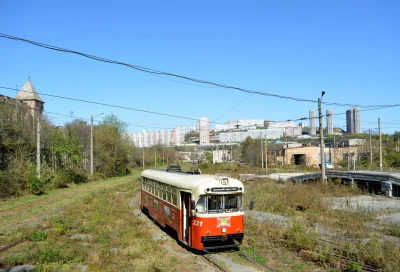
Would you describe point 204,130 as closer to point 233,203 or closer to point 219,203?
point 233,203

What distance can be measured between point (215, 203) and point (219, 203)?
172mm

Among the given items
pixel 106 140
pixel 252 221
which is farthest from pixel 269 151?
pixel 252 221

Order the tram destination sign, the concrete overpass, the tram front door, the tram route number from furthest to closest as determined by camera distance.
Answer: the concrete overpass → the tram front door → the tram destination sign → the tram route number

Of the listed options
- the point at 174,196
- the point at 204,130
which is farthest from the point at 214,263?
the point at 204,130

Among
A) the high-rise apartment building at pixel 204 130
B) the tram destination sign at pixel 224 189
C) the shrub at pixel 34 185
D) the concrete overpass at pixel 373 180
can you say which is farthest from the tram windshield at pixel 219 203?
the high-rise apartment building at pixel 204 130

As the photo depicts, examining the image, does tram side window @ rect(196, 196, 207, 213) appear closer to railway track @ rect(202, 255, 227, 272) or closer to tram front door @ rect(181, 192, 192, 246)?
tram front door @ rect(181, 192, 192, 246)

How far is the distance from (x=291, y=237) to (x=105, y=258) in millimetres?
6852

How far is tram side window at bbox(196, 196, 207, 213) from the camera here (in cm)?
1185

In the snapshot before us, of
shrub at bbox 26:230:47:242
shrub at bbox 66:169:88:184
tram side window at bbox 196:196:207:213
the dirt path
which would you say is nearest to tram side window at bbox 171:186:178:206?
tram side window at bbox 196:196:207:213

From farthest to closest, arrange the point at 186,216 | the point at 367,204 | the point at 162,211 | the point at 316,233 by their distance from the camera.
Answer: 1. the point at 367,204
2. the point at 162,211
3. the point at 316,233
4. the point at 186,216

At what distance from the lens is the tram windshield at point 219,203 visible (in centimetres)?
1191

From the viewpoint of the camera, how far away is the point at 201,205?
11914mm

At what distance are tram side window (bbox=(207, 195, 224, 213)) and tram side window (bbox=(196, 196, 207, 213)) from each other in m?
0.15

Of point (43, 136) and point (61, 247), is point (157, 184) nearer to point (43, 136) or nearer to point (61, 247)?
point (61, 247)
